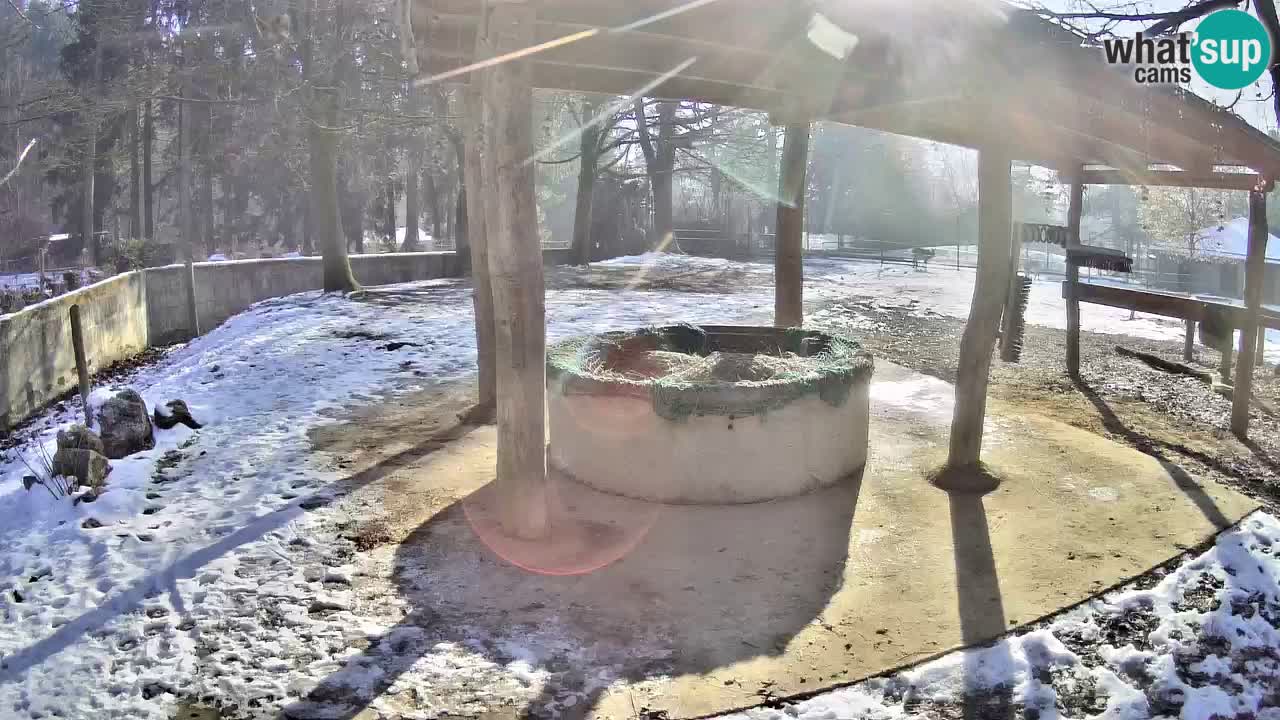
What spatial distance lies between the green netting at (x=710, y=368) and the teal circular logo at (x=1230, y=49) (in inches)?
255

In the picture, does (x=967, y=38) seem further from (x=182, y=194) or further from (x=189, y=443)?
(x=182, y=194)

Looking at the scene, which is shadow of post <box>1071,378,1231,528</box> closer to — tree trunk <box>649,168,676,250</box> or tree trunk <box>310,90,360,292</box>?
tree trunk <box>310,90,360,292</box>

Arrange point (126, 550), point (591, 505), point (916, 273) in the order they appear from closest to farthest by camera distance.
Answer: point (126, 550) < point (591, 505) < point (916, 273)

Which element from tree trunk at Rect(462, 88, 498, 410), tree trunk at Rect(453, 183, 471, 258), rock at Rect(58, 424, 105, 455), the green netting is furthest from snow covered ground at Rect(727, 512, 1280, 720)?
tree trunk at Rect(453, 183, 471, 258)

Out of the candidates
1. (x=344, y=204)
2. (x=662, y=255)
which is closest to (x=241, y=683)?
(x=662, y=255)

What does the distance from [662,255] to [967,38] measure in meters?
25.7

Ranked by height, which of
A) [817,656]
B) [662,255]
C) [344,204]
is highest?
[344,204]

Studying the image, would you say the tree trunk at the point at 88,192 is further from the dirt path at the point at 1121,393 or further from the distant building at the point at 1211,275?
the distant building at the point at 1211,275

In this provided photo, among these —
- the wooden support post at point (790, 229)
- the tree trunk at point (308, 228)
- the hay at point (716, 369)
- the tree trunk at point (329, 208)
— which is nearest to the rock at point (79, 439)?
the hay at point (716, 369)

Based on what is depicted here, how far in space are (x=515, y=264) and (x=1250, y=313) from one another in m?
7.98

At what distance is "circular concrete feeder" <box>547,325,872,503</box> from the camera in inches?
266

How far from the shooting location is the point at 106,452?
7930 millimetres

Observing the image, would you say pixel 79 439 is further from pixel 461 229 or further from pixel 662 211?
pixel 662 211

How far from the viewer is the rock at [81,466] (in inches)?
277
